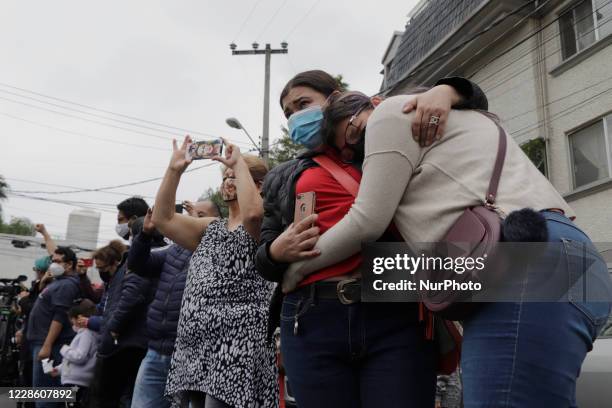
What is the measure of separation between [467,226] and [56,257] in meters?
5.80

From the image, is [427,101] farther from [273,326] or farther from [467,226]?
[273,326]

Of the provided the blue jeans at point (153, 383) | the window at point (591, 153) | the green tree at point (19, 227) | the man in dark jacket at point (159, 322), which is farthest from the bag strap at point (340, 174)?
the green tree at point (19, 227)

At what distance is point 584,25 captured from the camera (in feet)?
36.4

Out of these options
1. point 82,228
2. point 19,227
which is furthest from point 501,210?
point 19,227

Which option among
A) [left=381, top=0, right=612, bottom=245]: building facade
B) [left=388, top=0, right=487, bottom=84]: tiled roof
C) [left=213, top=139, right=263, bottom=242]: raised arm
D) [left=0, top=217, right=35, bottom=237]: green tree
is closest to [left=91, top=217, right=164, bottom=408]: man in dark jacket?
[left=213, top=139, right=263, bottom=242]: raised arm

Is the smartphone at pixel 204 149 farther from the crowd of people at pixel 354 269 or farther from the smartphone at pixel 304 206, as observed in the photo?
the smartphone at pixel 304 206

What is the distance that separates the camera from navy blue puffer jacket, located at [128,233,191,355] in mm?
3428

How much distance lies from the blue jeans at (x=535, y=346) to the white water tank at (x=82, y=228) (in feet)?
135

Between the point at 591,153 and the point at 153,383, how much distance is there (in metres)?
9.85

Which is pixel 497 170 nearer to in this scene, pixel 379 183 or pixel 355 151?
pixel 379 183

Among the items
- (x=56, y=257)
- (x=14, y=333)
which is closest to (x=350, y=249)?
(x=56, y=257)

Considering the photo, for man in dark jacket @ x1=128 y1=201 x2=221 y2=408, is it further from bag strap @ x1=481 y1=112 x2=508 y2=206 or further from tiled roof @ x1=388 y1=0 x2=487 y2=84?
tiled roof @ x1=388 y1=0 x2=487 y2=84

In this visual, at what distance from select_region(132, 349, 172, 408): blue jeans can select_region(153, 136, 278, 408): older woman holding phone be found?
69 cm

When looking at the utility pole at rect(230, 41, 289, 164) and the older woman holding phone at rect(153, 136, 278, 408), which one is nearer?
the older woman holding phone at rect(153, 136, 278, 408)
